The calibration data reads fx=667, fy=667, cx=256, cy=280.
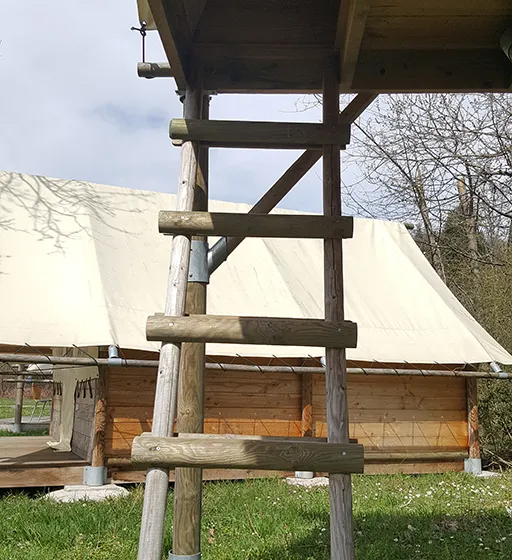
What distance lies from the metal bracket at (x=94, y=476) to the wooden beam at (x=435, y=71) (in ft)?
15.1

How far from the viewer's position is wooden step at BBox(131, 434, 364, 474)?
6.66 feet

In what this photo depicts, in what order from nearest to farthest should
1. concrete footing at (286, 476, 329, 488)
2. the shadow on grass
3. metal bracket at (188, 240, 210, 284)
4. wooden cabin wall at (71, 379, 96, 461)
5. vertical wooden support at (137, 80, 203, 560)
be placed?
vertical wooden support at (137, 80, 203, 560) < metal bracket at (188, 240, 210, 284) < the shadow on grass < concrete footing at (286, 476, 329, 488) < wooden cabin wall at (71, 379, 96, 461)

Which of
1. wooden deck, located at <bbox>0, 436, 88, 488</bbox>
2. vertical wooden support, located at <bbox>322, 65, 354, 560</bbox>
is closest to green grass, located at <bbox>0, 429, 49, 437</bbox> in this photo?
wooden deck, located at <bbox>0, 436, 88, 488</bbox>

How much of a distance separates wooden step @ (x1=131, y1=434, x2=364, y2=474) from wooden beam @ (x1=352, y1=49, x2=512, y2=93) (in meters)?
1.58

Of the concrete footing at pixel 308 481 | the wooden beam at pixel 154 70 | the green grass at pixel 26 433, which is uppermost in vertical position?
the wooden beam at pixel 154 70

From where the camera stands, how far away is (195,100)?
281cm

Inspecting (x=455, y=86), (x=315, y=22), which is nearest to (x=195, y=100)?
(x=315, y=22)

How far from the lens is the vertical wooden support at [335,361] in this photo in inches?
83.3

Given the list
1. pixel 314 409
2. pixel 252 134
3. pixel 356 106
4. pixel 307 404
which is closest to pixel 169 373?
pixel 252 134

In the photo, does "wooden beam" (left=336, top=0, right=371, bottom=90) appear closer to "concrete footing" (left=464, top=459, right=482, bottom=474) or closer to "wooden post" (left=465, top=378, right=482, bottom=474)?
"wooden post" (left=465, top=378, right=482, bottom=474)

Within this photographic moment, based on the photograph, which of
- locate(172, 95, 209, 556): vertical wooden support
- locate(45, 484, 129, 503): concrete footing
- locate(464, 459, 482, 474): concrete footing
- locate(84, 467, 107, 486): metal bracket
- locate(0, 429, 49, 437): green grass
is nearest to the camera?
locate(172, 95, 209, 556): vertical wooden support

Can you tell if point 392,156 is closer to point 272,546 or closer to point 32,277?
point 32,277

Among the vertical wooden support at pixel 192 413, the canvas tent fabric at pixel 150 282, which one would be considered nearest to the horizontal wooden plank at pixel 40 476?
the canvas tent fabric at pixel 150 282

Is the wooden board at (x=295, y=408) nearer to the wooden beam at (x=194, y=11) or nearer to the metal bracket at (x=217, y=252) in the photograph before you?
the metal bracket at (x=217, y=252)
